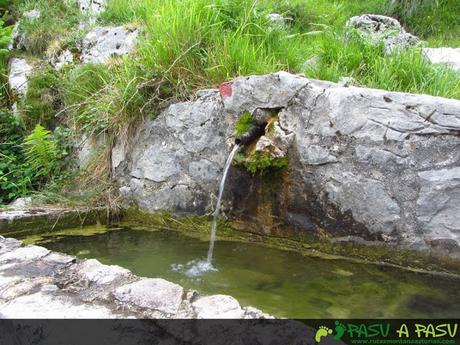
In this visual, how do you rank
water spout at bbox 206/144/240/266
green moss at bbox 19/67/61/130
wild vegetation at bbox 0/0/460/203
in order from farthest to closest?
green moss at bbox 19/67/61/130, wild vegetation at bbox 0/0/460/203, water spout at bbox 206/144/240/266

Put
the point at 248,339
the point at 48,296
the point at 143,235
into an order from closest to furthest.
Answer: the point at 248,339
the point at 48,296
the point at 143,235

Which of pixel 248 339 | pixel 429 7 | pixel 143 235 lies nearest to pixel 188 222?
pixel 143 235

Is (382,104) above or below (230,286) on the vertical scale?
above

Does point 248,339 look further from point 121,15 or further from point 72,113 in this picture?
point 121,15

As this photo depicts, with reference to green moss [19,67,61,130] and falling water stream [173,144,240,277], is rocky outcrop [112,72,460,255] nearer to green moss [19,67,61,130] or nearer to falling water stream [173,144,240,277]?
falling water stream [173,144,240,277]

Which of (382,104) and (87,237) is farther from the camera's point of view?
(87,237)

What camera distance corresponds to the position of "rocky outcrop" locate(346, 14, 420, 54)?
14.9 feet

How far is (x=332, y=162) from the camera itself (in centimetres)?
350

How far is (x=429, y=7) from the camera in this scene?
7195 mm

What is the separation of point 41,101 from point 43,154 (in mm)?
1073

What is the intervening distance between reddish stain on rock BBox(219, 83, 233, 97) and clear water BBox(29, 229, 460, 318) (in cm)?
123

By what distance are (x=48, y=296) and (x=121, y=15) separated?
16.7 feet

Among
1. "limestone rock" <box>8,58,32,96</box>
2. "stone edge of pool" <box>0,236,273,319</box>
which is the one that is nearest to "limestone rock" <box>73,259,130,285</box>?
"stone edge of pool" <box>0,236,273,319</box>

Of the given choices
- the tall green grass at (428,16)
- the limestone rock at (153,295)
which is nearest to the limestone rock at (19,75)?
the limestone rock at (153,295)
